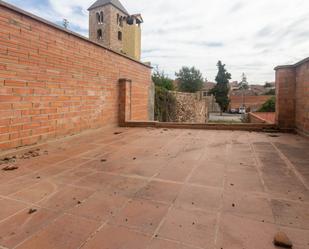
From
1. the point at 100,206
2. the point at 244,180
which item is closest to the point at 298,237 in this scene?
the point at 244,180

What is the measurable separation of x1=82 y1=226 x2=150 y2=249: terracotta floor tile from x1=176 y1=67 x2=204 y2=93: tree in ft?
99.2

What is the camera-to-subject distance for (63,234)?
120cm

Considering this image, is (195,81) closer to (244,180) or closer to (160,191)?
(244,180)

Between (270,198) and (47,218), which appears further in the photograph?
(270,198)

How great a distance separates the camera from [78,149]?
3326mm

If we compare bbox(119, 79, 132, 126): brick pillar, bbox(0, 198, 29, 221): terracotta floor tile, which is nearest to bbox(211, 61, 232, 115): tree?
bbox(119, 79, 132, 126): brick pillar

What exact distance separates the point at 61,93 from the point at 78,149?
1185 millimetres

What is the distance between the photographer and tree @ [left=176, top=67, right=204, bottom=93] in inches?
1206

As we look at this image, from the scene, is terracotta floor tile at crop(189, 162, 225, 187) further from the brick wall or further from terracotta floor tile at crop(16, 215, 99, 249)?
the brick wall

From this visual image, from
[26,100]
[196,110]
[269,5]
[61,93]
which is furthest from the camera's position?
[196,110]

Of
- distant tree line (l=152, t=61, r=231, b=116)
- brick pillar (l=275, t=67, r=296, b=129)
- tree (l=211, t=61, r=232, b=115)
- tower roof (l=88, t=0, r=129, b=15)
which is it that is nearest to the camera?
brick pillar (l=275, t=67, r=296, b=129)

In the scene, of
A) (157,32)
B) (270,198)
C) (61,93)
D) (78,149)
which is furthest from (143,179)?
(157,32)

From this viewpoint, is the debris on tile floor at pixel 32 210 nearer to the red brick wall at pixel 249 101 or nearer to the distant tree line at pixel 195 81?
the distant tree line at pixel 195 81

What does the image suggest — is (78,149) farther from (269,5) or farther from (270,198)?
(269,5)
